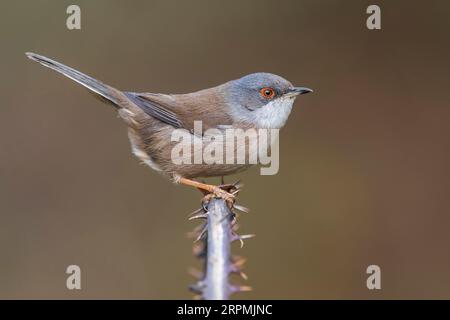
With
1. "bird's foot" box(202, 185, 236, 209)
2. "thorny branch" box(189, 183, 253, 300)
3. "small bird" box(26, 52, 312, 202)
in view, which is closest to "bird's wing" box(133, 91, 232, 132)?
"small bird" box(26, 52, 312, 202)

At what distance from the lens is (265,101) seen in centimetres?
507

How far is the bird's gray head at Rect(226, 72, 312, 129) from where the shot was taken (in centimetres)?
500

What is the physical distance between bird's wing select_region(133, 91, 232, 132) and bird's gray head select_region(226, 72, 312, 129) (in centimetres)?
12

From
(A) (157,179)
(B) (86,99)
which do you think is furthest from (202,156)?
(B) (86,99)

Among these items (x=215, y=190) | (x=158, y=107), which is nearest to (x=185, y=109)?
(x=158, y=107)

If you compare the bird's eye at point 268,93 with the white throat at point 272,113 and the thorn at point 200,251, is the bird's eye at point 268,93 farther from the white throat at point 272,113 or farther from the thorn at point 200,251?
the thorn at point 200,251

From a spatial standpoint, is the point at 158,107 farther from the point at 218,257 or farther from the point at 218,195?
the point at 218,257

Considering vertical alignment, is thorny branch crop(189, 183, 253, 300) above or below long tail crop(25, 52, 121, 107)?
below

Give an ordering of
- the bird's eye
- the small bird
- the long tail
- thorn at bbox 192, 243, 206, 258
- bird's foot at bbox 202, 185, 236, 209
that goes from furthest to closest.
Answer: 1. the bird's eye
2. the small bird
3. the long tail
4. bird's foot at bbox 202, 185, 236, 209
5. thorn at bbox 192, 243, 206, 258

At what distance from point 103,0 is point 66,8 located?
0.53 meters

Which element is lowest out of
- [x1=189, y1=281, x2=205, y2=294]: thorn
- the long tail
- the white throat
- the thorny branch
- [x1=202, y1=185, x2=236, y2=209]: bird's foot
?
[x1=189, y1=281, x2=205, y2=294]: thorn

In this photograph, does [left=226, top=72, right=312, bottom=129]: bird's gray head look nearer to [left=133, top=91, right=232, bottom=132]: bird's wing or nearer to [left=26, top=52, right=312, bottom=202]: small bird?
[left=26, top=52, right=312, bottom=202]: small bird

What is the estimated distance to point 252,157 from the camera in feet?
15.3

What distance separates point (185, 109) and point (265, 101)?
668 mm
